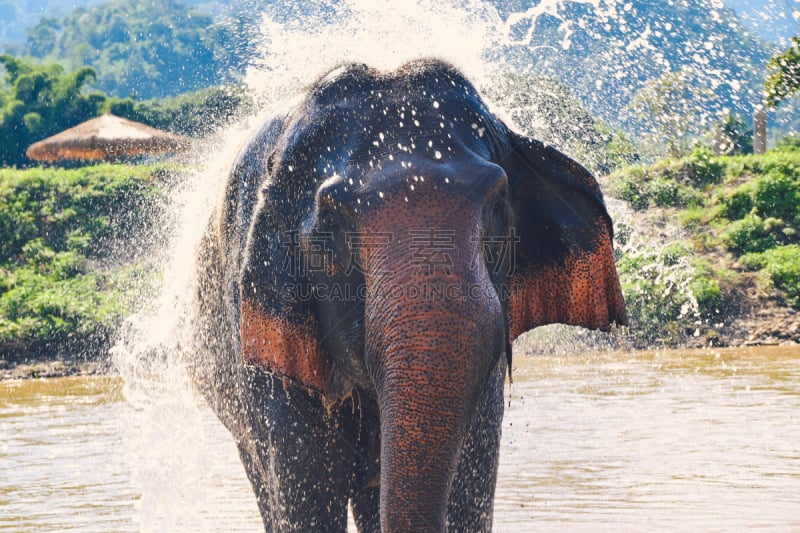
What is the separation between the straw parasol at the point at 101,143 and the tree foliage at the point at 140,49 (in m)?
44.3

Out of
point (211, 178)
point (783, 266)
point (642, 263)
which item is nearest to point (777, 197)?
point (783, 266)

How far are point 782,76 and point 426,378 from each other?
451 inches

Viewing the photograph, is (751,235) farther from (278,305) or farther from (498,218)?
(278,305)

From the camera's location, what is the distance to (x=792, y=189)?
1720 centimetres

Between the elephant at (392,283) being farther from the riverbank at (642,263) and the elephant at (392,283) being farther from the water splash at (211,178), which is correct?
the riverbank at (642,263)

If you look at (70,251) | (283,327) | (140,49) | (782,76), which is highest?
(283,327)

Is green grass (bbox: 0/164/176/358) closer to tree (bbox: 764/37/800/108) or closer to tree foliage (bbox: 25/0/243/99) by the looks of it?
tree (bbox: 764/37/800/108)

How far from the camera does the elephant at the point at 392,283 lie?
2.82m

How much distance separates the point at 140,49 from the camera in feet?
261

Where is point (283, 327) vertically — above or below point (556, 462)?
above

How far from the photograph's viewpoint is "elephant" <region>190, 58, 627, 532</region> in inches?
111

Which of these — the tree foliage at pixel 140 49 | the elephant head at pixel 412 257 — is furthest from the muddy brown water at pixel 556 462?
the tree foliage at pixel 140 49

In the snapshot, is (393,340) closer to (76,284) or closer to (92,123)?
(76,284)

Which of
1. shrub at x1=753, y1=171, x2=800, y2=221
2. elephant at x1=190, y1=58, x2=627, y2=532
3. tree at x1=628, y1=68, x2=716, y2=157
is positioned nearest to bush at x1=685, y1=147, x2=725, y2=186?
shrub at x1=753, y1=171, x2=800, y2=221
